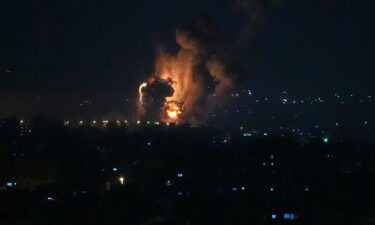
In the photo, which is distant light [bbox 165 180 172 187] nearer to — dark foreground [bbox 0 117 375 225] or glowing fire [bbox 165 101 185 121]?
dark foreground [bbox 0 117 375 225]

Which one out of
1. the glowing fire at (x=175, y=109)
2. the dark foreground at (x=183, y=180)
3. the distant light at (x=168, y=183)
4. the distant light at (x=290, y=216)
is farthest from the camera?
the glowing fire at (x=175, y=109)

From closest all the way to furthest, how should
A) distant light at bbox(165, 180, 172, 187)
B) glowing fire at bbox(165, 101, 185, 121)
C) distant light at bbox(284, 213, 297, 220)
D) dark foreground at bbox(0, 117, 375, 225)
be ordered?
distant light at bbox(284, 213, 297, 220)
dark foreground at bbox(0, 117, 375, 225)
distant light at bbox(165, 180, 172, 187)
glowing fire at bbox(165, 101, 185, 121)

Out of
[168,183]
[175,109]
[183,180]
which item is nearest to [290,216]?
[168,183]

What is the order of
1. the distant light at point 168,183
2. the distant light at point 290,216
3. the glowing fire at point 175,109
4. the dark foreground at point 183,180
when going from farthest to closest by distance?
the glowing fire at point 175,109 < the distant light at point 168,183 < the dark foreground at point 183,180 < the distant light at point 290,216

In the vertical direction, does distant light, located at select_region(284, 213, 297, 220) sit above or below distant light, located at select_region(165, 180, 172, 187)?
below

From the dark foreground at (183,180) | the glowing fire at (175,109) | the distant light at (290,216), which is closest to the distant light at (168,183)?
the dark foreground at (183,180)

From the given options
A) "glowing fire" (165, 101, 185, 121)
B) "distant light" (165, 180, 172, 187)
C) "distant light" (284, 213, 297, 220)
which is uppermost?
"glowing fire" (165, 101, 185, 121)

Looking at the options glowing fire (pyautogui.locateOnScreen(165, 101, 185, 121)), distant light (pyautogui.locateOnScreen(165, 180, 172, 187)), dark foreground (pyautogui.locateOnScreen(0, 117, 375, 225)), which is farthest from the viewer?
glowing fire (pyautogui.locateOnScreen(165, 101, 185, 121))

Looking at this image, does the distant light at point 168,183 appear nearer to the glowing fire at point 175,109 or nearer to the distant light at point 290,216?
the distant light at point 290,216

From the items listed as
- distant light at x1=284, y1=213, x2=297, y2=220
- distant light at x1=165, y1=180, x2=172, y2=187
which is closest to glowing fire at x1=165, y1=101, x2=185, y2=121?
distant light at x1=165, y1=180, x2=172, y2=187

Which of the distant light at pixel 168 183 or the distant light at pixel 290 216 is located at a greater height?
→ the distant light at pixel 168 183

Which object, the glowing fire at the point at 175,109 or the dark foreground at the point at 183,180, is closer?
the dark foreground at the point at 183,180
